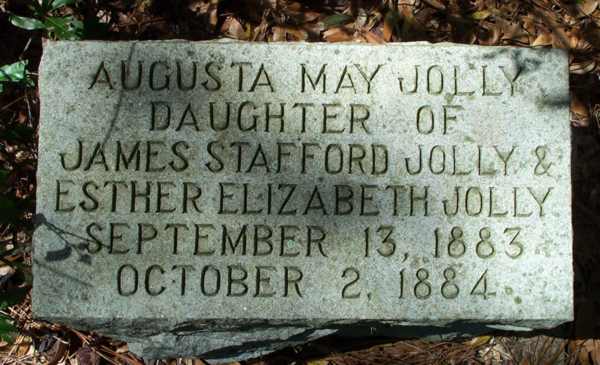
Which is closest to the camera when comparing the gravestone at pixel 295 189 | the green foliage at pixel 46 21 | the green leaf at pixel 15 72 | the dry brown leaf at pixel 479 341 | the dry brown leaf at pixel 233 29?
the gravestone at pixel 295 189

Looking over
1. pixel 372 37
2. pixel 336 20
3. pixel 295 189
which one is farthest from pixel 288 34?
pixel 295 189

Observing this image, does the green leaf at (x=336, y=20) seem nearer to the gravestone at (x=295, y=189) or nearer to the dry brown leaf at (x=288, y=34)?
the dry brown leaf at (x=288, y=34)

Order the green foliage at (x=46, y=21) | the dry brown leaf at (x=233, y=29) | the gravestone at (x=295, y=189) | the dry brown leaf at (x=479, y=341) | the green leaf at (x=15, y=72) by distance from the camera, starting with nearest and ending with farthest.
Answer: the gravestone at (x=295, y=189) → the green leaf at (x=15, y=72) → the green foliage at (x=46, y=21) → the dry brown leaf at (x=479, y=341) → the dry brown leaf at (x=233, y=29)

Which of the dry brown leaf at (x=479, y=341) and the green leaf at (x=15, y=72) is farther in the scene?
the dry brown leaf at (x=479, y=341)

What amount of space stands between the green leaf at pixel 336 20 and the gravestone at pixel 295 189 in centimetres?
104

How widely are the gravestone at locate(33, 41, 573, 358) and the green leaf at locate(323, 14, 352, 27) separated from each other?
104 centimetres

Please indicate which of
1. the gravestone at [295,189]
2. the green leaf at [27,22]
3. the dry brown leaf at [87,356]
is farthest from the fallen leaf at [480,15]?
the dry brown leaf at [87,356]

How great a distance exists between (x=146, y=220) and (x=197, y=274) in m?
0.26

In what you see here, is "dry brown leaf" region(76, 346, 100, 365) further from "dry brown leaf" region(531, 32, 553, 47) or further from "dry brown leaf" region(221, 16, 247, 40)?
"dry brown leaf" region(531, 32, 553, 47)

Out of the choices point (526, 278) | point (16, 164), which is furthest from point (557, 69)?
point (16, 164)

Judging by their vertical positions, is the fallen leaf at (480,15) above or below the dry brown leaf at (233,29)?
above

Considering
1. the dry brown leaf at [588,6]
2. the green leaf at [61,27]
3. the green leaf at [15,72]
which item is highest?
the dry brown leaf at [588,6]

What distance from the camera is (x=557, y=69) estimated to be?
2.32 meters

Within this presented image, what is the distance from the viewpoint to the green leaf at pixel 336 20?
3287 mm
